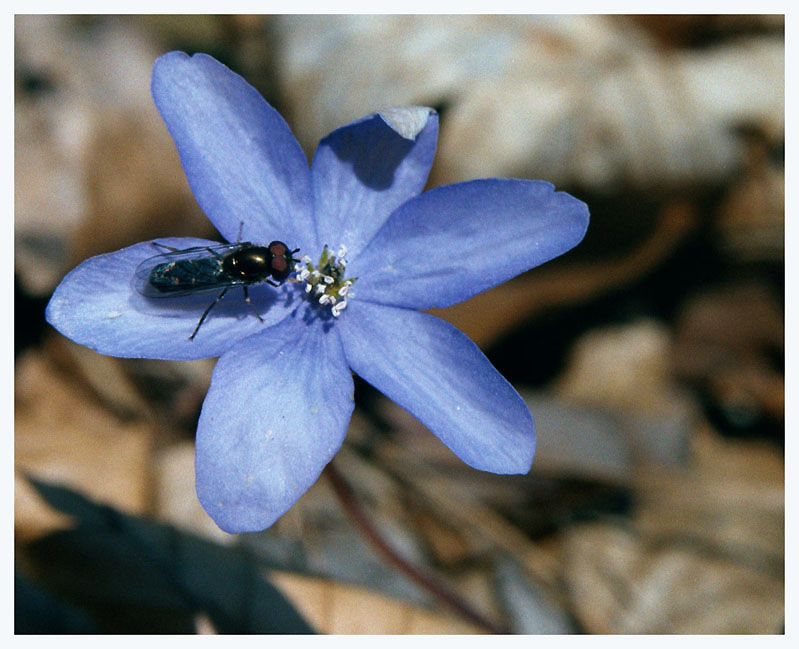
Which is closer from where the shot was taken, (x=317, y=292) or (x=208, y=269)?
(x=208, y=269)

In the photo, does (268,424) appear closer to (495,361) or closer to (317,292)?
(317,292)

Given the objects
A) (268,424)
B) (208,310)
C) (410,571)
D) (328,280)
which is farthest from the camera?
(410,571)

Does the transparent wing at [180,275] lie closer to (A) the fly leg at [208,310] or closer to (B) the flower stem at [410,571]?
(A) the fly leg at [208,310]

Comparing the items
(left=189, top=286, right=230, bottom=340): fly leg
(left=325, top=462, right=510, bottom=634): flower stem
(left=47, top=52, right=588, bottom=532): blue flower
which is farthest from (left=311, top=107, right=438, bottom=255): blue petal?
(left=325, top=462, right=510, bottom=634): flower stem

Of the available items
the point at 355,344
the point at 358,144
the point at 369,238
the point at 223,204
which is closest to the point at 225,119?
the point at 223,204

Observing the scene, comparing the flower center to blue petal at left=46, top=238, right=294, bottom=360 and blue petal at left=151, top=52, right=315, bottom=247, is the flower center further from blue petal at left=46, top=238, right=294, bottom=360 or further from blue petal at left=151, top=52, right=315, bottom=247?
blue petal at left=46, top=238, right=294, bottom=360

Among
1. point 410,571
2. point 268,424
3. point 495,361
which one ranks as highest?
point 268,424

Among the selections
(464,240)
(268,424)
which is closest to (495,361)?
(464,240)
